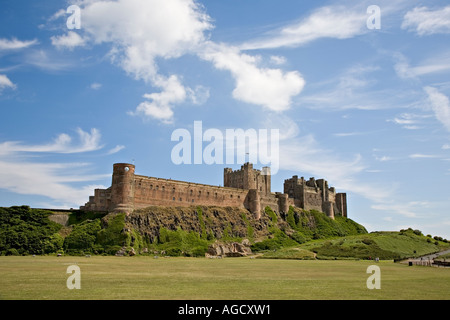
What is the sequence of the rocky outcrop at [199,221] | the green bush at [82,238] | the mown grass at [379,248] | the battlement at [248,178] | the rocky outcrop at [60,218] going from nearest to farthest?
the green bush at [82,238], the mown grass at [379,248], the rocky outcrop at [60,218], the rocky outcrop at [199,221], the battlement at [248,178]

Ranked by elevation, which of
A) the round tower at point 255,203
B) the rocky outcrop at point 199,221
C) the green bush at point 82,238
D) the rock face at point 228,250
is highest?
the round tower at point 255,203

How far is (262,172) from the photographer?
106312 mm

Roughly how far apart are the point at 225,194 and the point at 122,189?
1035 inches

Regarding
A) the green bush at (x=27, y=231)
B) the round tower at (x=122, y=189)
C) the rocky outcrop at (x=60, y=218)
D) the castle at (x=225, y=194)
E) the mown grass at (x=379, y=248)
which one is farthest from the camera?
the castle at (x=225, y=194)

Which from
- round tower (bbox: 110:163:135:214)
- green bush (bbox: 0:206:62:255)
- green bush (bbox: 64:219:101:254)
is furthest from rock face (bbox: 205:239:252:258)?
green bush (bbox: 0:206:62:255)

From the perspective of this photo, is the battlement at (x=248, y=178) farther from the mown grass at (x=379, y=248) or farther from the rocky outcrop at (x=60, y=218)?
the rocky outcrop at (x=60, y=218)

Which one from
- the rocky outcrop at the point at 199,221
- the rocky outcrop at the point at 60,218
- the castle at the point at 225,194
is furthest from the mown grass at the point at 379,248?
the rocky outcrop at the point at 60,218

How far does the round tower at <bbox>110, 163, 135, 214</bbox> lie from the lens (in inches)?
2827

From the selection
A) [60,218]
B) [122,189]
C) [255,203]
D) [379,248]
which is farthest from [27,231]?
[379,248]

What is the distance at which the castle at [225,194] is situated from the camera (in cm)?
7288

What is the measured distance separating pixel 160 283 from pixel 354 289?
37.0ft
